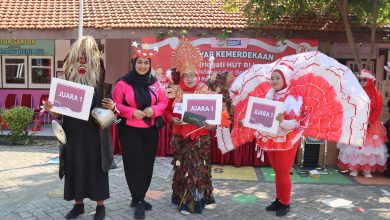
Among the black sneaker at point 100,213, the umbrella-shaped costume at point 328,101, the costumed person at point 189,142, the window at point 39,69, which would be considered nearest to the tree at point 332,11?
the umbrella-shaped costume at point 328,101

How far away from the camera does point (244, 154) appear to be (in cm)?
762

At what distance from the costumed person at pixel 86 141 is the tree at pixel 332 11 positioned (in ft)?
15.7

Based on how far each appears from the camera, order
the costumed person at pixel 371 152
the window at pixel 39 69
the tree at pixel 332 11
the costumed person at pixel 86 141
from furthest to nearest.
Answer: the window at pixel 39 69, the tree at pixel 332 11, the costumed person at pixel 371 152, the costumed person at pixel 86 141

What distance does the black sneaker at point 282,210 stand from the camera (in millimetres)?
4859

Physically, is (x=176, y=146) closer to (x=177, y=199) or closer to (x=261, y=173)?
(x=177, y=199)

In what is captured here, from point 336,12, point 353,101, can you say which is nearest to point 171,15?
point 336,12

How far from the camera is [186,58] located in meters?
4.65

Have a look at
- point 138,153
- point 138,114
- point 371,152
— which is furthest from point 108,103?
point 371,152

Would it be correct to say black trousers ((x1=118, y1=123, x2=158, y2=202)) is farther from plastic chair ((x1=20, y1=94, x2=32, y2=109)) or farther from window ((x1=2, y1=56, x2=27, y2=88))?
window ((x1=2, y1=56, x2=27, y2=88))

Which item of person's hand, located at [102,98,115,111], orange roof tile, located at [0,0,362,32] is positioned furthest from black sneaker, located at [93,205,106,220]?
orange roof tile, located at [0,0,362,32]

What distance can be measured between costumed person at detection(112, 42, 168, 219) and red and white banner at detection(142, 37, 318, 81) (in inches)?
170

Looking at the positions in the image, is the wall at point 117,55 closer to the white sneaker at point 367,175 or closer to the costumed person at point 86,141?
the white sneaker at point 367,175

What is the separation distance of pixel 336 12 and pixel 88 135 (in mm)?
7124

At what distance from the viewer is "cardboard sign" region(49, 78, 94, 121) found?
13.7ft
